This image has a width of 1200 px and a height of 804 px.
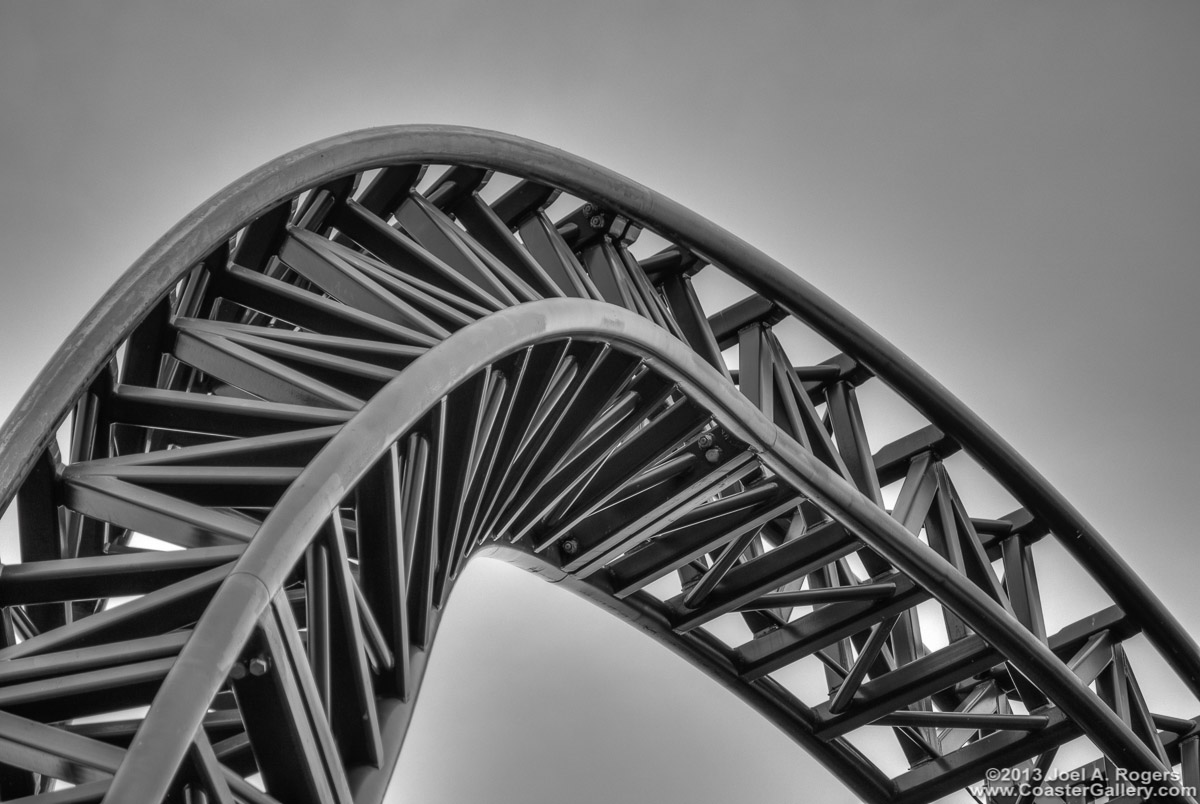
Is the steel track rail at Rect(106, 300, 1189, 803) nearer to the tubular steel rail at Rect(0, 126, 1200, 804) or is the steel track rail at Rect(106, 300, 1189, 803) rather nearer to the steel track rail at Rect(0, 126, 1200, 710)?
the tubular steel rail at Rect(0, 126, 1200, 804)

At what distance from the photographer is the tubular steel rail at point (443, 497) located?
5.44 meters

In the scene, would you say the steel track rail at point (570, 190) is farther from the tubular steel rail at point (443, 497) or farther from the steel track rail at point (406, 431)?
the steel track rail at point (406, 431)

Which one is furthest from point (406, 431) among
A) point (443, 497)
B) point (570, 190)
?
point (570, 190)

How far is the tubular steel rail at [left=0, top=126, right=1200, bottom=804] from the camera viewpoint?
5438 mm

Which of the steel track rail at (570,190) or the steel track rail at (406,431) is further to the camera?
the steel track rail at (570,190)

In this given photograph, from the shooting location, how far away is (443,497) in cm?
811

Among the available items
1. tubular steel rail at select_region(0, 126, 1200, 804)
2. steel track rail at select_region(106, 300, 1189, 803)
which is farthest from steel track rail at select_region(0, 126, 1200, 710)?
steel track rail at select_region(106, 300, 1189, 803)

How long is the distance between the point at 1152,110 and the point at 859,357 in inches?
449

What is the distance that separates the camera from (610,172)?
11.3 meters

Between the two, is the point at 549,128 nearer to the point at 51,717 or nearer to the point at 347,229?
the point at 347,229

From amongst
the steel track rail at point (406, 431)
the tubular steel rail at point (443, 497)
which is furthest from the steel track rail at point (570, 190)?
the steel track rail at point (406, 431)

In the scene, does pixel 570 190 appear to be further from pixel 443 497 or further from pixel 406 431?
pixel 406 431

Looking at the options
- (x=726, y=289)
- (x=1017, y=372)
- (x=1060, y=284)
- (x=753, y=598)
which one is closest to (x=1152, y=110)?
(x=1060, y=284)

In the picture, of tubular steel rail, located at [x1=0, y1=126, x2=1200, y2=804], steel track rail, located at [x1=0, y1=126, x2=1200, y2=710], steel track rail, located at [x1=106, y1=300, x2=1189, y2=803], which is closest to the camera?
steel track rail, located at [x1=106, y1=300, x2=1189, y2=803]
